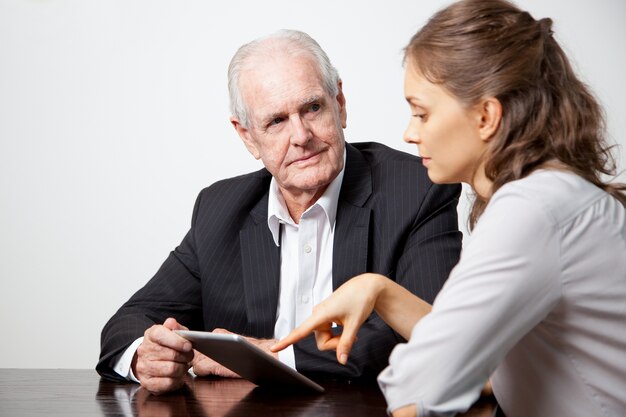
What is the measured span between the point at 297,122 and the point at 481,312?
1276 millimetres

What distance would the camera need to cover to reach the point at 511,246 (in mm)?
1289

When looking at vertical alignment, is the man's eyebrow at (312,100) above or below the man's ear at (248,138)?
above

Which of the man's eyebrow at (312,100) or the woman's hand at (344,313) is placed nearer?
the woman's hand at (344,313)

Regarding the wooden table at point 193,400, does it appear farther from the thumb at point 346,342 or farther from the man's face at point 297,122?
the man's face at point 297,122

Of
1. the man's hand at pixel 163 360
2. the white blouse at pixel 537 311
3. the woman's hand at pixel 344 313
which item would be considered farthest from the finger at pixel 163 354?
the white blouse at pixel 537 311

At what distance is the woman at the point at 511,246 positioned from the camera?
1.29m

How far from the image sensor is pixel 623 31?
325cm

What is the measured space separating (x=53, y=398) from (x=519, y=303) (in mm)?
1047

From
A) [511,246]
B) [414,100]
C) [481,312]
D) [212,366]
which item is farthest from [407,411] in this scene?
[212,366]

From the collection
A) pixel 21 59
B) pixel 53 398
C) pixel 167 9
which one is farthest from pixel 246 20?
pixel 53 398

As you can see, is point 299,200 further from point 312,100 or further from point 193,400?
point 193,400

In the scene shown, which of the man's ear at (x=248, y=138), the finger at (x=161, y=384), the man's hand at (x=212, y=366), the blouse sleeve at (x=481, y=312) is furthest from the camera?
the man's ear at (x=248, y=138)

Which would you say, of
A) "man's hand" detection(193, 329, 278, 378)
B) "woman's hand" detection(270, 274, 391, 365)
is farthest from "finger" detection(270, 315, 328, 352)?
"man's hand" detection(193, 329, 278, 378)

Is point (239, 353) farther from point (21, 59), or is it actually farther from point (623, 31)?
point (21, 59)
